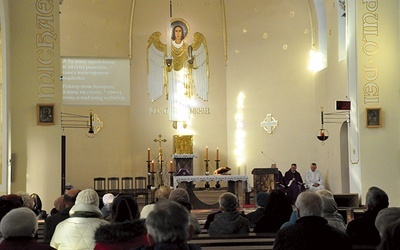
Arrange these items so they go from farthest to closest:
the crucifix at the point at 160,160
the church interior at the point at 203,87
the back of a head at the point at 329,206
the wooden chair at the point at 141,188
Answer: the crucifix at the point at 160,160
the church interior at the point at 203,87
the wooden chair at the point at 141,188
the back of a head at the point at 329,206

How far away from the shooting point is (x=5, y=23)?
12.5 meters

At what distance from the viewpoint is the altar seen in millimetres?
14820

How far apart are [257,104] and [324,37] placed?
8.60 feet

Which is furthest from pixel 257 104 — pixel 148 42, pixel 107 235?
pixel 107 235

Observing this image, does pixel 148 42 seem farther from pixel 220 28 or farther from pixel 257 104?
pixel 257 104

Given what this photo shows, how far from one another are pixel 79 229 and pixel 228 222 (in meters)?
1.76

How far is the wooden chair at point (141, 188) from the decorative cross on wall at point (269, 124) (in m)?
3.67

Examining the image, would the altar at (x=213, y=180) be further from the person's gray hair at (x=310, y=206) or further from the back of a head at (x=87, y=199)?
the person's gray hair at (x=310, y=206)

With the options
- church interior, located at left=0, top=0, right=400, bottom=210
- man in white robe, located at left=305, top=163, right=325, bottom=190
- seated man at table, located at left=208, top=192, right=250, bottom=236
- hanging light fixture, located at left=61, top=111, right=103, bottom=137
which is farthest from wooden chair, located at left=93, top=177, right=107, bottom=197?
seated man at table, located at left=208, top=192, right=250, bottom=236

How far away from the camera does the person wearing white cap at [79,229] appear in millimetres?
4684

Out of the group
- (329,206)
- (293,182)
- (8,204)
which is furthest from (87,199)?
(293,182)

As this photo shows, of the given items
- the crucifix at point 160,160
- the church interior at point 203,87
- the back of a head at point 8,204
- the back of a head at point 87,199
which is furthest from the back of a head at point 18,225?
the crucifix at point 160,160

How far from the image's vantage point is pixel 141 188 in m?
17.1

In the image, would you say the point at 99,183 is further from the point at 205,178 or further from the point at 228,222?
the point at 228,222
